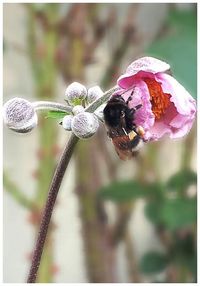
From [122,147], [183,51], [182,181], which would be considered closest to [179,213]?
[182,181]

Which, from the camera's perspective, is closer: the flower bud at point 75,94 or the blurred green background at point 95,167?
the flower bud at point 75,94

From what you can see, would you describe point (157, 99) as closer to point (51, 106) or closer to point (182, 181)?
point (51, 106)

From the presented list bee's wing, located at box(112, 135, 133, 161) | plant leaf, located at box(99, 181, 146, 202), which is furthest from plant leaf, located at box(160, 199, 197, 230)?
bee's wing, located at box(112, 135, 133, 161)

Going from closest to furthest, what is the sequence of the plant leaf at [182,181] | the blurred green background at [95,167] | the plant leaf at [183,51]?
the plant leaf at [183,51] → the blurred green background at [95,167] → the plant leaf at [182,181]

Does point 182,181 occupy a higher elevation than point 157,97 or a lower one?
higher

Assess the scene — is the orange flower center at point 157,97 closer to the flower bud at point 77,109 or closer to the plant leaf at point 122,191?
the flower bud at point 77,109

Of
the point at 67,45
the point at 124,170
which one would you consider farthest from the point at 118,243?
the point at 67,45

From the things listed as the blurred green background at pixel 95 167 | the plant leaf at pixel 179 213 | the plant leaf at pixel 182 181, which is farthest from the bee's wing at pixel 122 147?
the plant leaf at pixel 182 181
